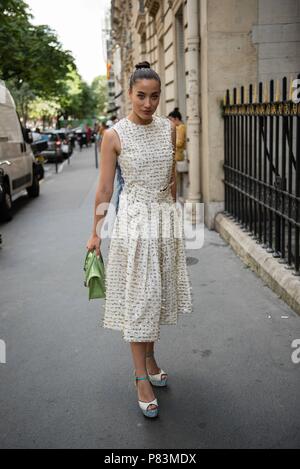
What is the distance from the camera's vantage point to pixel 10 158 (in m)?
11.3

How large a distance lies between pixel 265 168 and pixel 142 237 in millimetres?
3418

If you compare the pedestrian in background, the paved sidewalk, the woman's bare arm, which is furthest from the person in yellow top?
the woman's bare arm

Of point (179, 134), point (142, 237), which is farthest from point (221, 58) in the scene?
point (142, 237)

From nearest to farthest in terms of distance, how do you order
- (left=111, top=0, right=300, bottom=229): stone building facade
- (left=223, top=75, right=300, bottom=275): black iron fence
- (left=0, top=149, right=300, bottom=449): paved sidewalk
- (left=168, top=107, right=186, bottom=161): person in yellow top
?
(left=0, top=149, right=300, bottom=449): paved sidewalk, (left=223, top=75, right=300, bottom=275): black iron fence, (left=111, top=0, right=300, bottom=229): stone building facade, (left=168, top=107, right=186, bottom=161): person in yellow top

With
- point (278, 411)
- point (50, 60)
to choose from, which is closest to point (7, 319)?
point (278, 411)

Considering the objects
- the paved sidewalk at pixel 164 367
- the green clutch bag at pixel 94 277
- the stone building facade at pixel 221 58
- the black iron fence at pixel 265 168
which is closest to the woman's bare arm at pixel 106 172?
the green clutch bag at pixel 94 277

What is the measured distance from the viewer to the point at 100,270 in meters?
3.29

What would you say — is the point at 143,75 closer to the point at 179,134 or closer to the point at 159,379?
the point at 159,379

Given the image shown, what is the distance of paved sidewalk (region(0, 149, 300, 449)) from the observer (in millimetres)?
3055

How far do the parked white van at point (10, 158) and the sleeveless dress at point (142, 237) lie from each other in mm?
6489

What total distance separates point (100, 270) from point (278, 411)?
4.38 feet

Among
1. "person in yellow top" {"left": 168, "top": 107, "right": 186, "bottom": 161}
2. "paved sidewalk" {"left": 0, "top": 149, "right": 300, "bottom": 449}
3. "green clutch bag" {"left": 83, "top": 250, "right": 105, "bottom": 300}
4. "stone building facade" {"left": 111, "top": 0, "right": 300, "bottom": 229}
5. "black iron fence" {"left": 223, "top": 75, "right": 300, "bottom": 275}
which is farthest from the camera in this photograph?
"person in yellow top" {"left": 168, "top": 107, "right": 186, "bottom": 161}

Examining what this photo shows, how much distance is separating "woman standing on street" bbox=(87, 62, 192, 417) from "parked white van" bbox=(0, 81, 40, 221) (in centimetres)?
648

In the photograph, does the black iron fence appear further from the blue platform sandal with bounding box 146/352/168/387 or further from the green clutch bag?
the green clutch bag
